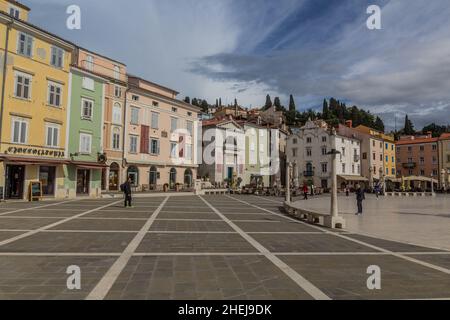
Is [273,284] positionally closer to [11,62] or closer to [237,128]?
[11,62]

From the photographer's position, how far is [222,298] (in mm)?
4871

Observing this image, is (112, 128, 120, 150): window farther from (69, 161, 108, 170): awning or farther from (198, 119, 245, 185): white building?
(198, 119, 245, 185): white building

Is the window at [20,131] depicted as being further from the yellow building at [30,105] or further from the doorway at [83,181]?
the doorway at [83,181]

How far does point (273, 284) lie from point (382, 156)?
73758 mm

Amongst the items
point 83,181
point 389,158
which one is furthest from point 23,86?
point 389,158

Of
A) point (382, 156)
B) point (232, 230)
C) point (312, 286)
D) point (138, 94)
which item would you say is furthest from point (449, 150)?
point (312, 286)

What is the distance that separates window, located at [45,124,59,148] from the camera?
26.7 metres

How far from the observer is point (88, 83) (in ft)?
100

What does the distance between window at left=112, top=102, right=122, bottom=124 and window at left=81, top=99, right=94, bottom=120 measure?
5.77 m

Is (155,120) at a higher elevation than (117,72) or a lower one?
lower

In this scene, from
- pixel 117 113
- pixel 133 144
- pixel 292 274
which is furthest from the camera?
pixel 133 144

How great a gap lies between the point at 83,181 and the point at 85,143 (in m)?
3.61

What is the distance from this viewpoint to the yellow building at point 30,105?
928 inches

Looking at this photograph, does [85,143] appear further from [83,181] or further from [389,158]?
[389,158]
